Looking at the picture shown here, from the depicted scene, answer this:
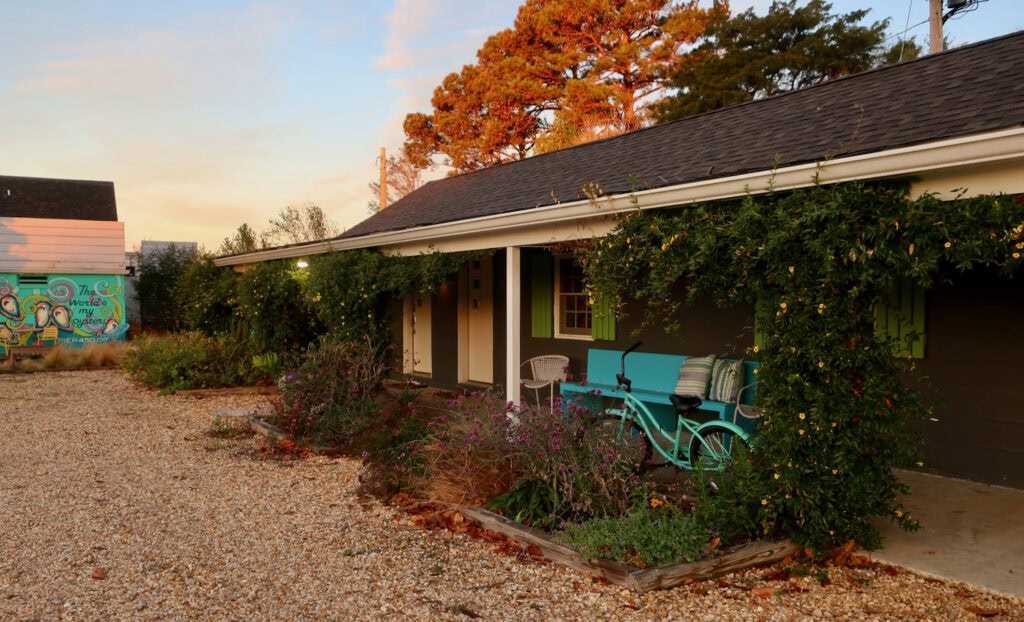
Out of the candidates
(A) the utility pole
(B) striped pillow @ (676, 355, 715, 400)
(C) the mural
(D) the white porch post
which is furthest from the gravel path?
(C) the mural

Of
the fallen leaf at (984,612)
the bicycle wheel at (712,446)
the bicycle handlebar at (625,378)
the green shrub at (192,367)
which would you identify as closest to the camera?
the fallen leaf at (984,612)

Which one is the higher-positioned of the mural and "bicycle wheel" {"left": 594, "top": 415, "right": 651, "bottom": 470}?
the mural

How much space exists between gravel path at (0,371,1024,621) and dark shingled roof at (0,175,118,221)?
688 inches

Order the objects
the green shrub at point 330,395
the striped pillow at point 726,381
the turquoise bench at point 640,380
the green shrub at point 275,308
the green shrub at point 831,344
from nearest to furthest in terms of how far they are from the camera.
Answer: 1. the green shrub at point 831,344
2. the striped pillow at point 726,381
3. the turquoise bench at point 640,380
4. the green shrub at point 330,395
5. the green shrub at point 275,308

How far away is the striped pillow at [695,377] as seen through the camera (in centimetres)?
710

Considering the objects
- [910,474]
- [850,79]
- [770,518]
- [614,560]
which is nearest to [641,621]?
[614,560]

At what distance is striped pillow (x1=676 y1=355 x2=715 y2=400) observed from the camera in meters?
7.10

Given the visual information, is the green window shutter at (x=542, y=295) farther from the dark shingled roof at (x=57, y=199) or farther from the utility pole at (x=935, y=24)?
the dark shingled roof at (x=57, y=199)

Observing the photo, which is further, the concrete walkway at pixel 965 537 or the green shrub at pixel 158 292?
the green shrub at pixel 158 292

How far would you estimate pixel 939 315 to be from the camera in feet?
19.8

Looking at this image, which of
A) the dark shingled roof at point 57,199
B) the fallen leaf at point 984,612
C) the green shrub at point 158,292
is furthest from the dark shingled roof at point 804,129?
the dark shingled roof at point 57,199

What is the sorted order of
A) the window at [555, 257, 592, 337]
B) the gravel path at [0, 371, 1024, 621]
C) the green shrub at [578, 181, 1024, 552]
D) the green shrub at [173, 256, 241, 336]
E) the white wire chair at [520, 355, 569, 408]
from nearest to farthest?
the gravel path at [0, 371, 1024, 621]
the green shrub at [578, 181, 1024, 552]
the white wire chair at [520, 355, 569, 408]
the window at [555, 257, 592, 337]
the green shrub at [173, 256, 241, 336]

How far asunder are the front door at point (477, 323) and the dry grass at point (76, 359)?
918cm

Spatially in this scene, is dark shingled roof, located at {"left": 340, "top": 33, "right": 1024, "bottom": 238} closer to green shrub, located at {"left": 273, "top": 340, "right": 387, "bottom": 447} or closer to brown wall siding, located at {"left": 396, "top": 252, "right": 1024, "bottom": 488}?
brown wall siding, located at {"left": 396, "top": 252, "right": 1024, "bottom": 488}
